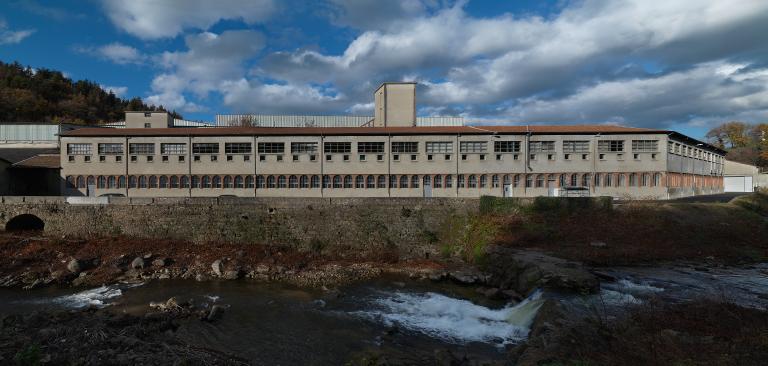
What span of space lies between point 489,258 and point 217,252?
19114mm

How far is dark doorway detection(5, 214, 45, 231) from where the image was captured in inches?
1247

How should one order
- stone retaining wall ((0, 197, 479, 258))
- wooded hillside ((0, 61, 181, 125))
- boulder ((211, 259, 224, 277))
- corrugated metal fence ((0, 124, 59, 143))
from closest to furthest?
boulder ((211, 259, 224, 277)) < stone retaining wall ((0, 197, 479, 258)) < corrugated metal fence ((0, 124, 59, 143)) < wooded hillside ((0, 61, 181, 125))

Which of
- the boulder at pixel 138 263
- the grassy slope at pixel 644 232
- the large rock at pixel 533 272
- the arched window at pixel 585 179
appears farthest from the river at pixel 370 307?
the arched window at pixel 585 179

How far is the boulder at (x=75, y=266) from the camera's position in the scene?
943 inches

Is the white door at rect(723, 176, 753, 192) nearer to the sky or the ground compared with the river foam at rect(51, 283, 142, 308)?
nearer to the sky

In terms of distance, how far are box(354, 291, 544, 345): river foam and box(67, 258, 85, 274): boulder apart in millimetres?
19579

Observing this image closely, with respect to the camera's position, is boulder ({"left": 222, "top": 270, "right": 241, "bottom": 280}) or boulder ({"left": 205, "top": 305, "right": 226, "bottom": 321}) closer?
boulder ({"left": 205, "top": 305, "right": 226, "bottom": 321})

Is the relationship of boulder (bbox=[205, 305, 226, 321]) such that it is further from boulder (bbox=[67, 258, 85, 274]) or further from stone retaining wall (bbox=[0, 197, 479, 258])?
boulder (bbox=[67, 258, 85, 274])

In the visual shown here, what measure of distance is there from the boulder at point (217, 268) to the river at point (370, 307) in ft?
4.67

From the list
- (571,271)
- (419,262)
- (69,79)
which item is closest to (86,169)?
(419,262)

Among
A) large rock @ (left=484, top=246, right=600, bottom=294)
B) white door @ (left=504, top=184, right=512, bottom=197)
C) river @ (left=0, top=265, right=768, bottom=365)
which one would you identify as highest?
white door @ (left=504, top=184, right=512, bottom=197)

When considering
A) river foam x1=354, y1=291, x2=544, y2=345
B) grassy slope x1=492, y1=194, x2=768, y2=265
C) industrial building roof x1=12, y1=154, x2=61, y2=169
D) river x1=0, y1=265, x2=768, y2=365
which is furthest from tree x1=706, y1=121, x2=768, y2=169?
industrial building roof x1=12, y1=154, x2=61, y2=169

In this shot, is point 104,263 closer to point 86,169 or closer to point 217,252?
point 217,252

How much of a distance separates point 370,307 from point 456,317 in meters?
4.24
